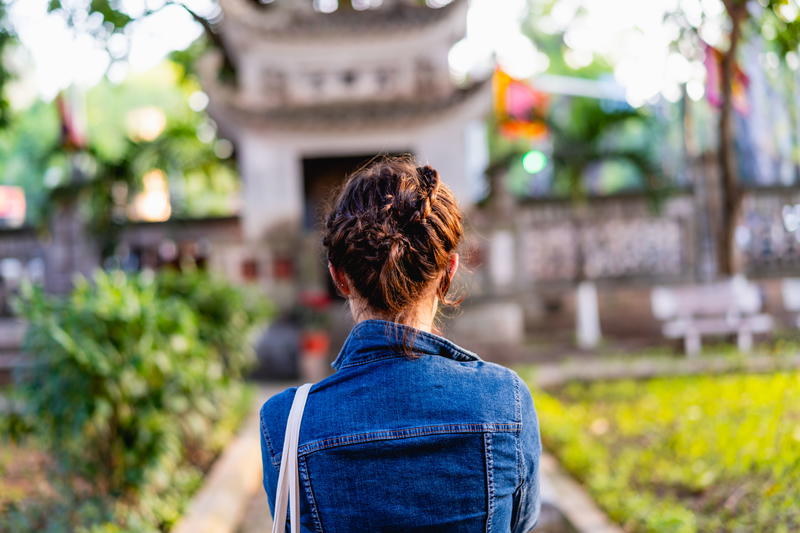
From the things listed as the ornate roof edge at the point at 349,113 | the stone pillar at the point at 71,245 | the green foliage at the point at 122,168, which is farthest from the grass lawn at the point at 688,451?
the stone pillar at the point at 71,245

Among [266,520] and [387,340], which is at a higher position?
[387,340]

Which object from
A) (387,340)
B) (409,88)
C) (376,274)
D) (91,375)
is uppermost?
(409,88)

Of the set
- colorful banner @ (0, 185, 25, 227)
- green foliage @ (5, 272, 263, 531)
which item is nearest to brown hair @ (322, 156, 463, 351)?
green foliage @ (5, 272, 263, 531)

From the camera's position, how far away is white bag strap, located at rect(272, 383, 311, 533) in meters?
1.48

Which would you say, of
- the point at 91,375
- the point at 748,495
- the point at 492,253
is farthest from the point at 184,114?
the point at 748,495

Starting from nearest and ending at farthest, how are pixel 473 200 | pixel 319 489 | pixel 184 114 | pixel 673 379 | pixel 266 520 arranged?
pixel 319 489 → pixel 266 520 → pixel 673 379 → pixel 473 200 → pixel 184 114

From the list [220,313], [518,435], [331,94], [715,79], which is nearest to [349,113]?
[331,94]

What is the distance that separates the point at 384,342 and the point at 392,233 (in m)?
0.22

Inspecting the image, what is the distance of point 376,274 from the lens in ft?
4.95

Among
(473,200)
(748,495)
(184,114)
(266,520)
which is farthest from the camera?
(184,114)

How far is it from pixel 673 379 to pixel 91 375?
6205 millimetres

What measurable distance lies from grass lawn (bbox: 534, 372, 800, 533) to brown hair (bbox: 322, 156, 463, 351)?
2227 mm

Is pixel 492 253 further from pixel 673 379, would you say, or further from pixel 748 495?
pixel 748 495

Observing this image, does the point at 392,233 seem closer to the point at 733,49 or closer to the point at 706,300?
the point at 733,49
